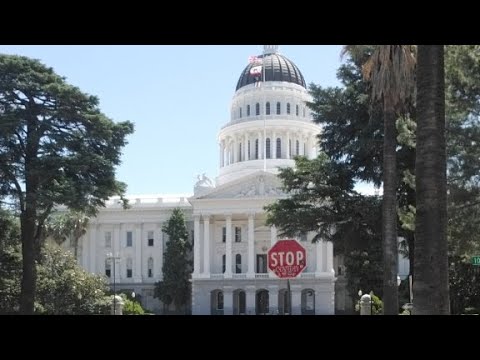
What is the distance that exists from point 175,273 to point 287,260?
6330 cm

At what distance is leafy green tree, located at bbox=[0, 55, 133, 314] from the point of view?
31188 millimetres

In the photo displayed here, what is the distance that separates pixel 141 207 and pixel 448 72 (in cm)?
6587

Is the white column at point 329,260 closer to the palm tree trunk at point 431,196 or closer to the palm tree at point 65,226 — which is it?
the palm tree at point 65,226

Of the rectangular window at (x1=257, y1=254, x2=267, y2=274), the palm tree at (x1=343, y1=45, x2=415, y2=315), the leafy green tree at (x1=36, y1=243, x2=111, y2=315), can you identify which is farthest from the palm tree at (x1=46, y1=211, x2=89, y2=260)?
the palm tree at (x1=343, y1=45, x2=415, y2=315)

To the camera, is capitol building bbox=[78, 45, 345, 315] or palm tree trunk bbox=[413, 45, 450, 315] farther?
capitol building bbox=[78, 45, 345, 315]

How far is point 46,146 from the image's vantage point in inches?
1266

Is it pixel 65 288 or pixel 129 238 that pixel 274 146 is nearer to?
pixel 129 238

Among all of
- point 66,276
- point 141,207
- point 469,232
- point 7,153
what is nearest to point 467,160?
point 469,232

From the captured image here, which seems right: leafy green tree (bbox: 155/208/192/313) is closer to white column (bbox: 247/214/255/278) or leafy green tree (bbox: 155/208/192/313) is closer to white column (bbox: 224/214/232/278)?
white column (bbox: 224/214/232/278)

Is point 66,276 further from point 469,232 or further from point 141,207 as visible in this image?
point 141,207

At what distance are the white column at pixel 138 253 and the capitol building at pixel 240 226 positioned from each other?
0.38ft

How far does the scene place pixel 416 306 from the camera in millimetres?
12859

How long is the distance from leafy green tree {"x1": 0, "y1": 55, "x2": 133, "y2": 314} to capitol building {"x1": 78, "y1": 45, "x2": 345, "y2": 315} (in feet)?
113

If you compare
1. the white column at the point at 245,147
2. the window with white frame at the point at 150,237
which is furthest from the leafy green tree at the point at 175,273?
the white column at the point at 245,147
